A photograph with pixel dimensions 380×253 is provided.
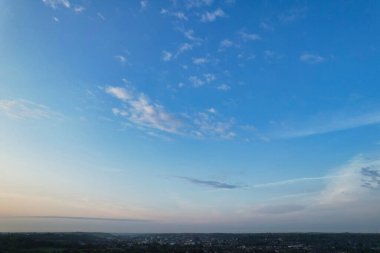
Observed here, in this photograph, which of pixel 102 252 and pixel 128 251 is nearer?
pixel 102 252

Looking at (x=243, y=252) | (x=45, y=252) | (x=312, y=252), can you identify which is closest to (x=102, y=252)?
(x=45, y=252)

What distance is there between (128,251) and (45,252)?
30507 mm

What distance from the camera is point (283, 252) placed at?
145000 mm

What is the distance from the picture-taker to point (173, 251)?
138 meters

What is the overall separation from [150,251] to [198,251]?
56.4 feet

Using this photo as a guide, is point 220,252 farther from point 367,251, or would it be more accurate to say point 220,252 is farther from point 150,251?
point 367,251

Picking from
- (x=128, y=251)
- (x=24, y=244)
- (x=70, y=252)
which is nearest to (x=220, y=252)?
(x=128, y=251)

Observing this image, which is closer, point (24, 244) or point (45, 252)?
point (45, 252)

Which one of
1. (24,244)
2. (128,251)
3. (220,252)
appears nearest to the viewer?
(24,244)

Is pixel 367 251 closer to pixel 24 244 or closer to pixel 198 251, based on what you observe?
pixel 198 251

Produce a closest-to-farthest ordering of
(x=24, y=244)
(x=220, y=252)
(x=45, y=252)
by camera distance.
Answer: (x=45, y=252), (x=24, y=244), (x=220, y=252)

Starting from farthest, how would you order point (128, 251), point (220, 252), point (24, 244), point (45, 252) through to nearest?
point (220, 252) < point (128, 251) < point (24, 244) < point (45, 252)

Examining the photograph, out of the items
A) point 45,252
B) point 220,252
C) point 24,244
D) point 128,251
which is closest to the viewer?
point 45,252

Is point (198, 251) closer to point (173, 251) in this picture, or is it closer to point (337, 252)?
point (173, 251)
